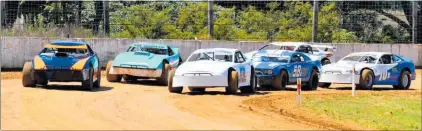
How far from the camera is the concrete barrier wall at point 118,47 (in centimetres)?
3353

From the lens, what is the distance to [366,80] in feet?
96.1

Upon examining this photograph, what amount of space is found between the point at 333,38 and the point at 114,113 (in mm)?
23314

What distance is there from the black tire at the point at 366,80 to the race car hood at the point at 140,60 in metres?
6.15

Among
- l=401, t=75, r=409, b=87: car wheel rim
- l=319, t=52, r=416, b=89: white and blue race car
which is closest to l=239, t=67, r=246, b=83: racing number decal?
l=319, t=52, r=416, b=89: white and blue race car

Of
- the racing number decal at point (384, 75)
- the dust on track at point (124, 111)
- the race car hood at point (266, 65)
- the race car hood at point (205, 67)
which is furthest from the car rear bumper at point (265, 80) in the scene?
the racing number decal at point (384, 75)

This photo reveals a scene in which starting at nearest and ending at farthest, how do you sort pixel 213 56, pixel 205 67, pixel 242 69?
pixel 205 67, pixel 242 69, pixel 213 56

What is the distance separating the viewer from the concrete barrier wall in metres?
33.5

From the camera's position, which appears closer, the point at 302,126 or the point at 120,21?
the point at 302,126

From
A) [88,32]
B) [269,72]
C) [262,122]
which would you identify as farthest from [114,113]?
[88,32]

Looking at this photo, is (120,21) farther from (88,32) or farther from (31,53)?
(31,53)

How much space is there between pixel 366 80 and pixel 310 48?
6.92 metres

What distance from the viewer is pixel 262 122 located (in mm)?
17062

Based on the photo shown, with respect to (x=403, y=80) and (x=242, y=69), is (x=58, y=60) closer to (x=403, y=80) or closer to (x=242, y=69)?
(x=242, y=69)

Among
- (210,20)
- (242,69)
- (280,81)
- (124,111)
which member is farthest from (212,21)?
(124,111)
